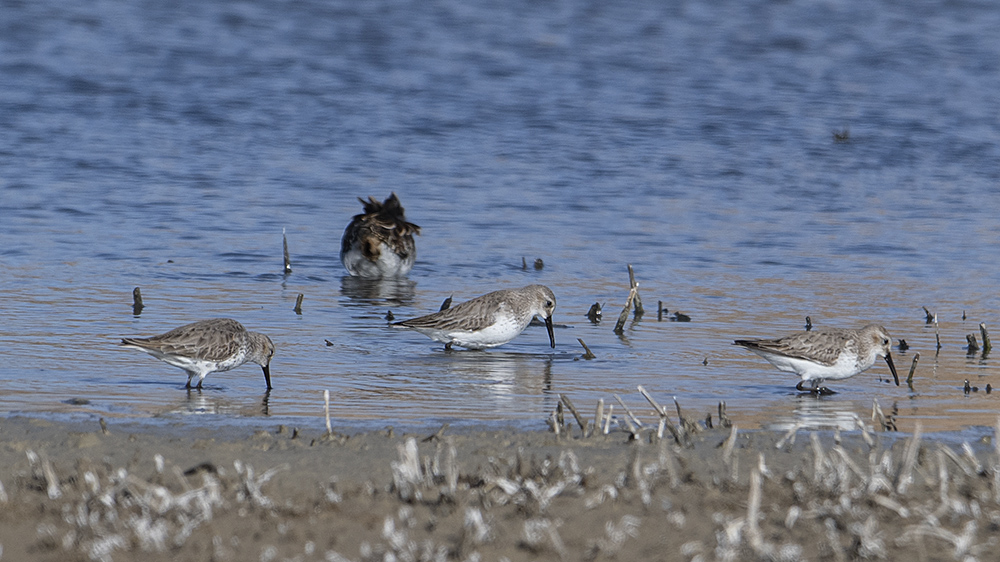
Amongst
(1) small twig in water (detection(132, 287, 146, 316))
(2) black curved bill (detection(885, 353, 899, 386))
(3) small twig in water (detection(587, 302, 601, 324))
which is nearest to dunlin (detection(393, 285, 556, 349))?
(3) small twig in water (detection(587, 302, 601, 324))

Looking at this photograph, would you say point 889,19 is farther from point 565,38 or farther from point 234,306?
point 234,306

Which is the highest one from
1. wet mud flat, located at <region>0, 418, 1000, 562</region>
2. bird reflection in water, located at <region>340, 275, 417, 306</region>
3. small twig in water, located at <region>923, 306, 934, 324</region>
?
small twig in water, located at <region>923, 306, 934, 324</region>

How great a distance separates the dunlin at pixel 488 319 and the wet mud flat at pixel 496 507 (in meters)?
4.54

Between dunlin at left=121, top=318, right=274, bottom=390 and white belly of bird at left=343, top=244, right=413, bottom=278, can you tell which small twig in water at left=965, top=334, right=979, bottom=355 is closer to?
dunlin at left=121, top=318, right=274, bottom=390

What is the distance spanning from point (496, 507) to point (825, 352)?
4670 mm

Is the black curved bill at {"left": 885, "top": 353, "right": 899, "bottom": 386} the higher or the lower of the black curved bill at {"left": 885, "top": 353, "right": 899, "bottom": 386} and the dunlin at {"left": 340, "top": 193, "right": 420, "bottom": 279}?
the lower

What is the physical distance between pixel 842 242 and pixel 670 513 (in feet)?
38.7

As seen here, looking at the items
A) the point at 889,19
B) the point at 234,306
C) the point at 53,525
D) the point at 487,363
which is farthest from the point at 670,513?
the point at 889,19

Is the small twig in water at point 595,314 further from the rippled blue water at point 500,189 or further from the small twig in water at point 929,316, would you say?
the small twig in water at point 929,316

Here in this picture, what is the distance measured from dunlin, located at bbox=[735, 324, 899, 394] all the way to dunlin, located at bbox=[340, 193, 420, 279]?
6257 millimetres

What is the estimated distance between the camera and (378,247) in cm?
1530

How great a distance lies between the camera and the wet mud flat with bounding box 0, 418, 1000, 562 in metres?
5.30

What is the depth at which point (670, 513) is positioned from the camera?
5.70 m

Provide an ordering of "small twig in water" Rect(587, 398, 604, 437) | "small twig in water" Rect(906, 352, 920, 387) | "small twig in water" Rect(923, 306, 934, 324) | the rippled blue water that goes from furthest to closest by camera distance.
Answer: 1. "small twig in water" Rect(923, 306, 934, 324)
2. the rippled blue water
3. "small twig in water" Rect(906, 352, 920, 387)
4. "small twig in water" Rect(587, 398, 604, 437)
